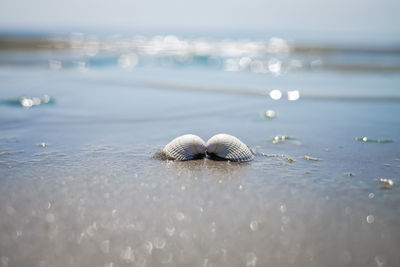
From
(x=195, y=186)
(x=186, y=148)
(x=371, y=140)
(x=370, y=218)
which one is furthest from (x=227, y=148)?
(x=371, y=140)

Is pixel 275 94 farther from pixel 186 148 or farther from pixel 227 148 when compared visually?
pixel 186 148

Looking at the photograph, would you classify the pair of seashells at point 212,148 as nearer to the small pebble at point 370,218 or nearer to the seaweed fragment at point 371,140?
the small pebble at point 370,218

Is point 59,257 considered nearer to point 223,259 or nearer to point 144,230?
point 144,230

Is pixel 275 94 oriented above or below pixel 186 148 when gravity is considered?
above

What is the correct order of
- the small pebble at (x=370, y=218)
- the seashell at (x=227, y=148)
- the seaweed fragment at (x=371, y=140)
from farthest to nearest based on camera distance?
the seaweed fragment at (x=371, y=140)
the seashell at (x=227, y=148)
the small pebble at (x=370, y=218)

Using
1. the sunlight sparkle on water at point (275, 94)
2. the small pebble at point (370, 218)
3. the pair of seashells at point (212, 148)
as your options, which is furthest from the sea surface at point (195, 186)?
the sunlight sparkle on water at point (275, 94)

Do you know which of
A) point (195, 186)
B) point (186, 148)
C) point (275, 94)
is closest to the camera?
point (195, 186)

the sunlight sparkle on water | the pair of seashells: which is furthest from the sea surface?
the sunlight sparkle on water
